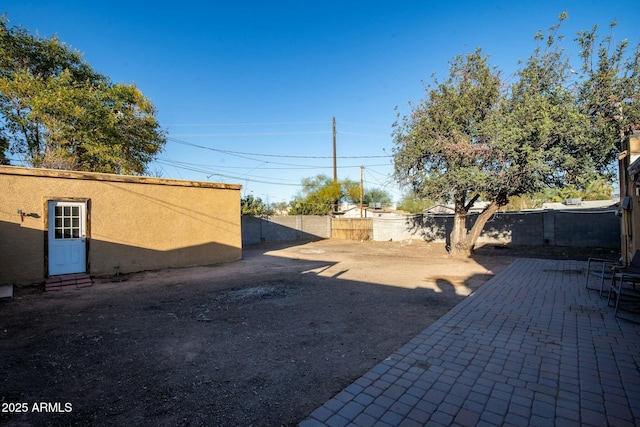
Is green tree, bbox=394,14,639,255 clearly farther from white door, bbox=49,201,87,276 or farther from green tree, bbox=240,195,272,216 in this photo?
green tree, bbox=240,195,272,216

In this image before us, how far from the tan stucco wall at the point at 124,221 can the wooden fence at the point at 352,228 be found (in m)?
11.3

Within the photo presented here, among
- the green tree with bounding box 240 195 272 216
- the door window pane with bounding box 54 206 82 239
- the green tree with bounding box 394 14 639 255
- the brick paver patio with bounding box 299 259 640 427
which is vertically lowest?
the brick paver patio with bounding box 299 259 640 427

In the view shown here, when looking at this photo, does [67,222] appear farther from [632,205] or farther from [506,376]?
[632,205]

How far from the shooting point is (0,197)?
7.01m

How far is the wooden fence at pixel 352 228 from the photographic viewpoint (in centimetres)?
2117

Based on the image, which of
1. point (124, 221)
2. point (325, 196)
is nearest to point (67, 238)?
point (124, 221)

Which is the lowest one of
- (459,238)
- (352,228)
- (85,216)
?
(459,238)

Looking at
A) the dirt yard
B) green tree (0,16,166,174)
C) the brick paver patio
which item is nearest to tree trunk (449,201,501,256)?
the dirt yard

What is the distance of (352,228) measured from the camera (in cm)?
2192

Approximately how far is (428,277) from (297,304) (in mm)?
4280

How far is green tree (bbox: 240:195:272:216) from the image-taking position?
70.1ft

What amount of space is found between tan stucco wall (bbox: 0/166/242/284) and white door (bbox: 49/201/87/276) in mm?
167

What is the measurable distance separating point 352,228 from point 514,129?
1378 centimetres

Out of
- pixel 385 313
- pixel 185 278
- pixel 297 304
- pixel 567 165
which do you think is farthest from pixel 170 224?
pixel 567 165
